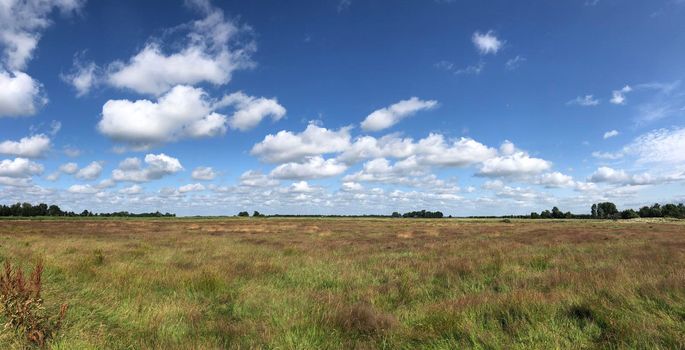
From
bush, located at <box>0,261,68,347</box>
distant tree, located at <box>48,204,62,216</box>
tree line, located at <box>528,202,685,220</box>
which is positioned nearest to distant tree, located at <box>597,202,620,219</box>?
tree line, located at <box>528,202,685,220</box>

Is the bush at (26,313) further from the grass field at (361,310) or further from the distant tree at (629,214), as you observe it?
the distant tree at (629,214)

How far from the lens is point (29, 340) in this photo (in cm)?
522

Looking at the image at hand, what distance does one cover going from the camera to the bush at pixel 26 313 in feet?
17.6

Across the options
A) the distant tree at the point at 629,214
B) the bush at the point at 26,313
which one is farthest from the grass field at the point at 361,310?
the distant tree at the point at 629,214

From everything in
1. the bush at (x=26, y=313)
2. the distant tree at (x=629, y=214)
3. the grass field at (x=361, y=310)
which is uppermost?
the distant tree at (x=629, y=214)

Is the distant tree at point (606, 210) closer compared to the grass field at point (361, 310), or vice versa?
the grass field at point (361, 310)

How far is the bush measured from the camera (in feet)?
17.6

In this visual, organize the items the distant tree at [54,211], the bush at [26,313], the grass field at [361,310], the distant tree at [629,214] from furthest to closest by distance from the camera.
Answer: the distant tree at [54,211] → the distant tree at [629,214] → the grass field at [361,310] → the bush at [26,313]

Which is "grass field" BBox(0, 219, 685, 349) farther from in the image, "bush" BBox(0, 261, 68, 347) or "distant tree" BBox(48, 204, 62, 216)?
"distant tree" BBox(48, 204, 62, 216)

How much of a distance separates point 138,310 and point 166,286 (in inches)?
109

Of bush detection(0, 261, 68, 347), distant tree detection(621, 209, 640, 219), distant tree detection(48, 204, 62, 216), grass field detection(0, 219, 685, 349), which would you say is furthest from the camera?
distant tree detection(48, 204, 62, 216)

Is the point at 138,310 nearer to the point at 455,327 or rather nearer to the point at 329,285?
the point at 329,285

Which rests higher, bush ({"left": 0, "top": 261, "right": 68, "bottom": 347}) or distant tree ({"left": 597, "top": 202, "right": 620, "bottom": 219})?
distant tree ({"left": 597, "top": 202, "right": 620, "bottom": 219})

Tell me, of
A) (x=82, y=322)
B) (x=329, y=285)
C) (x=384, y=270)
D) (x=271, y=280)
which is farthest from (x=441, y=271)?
(x=82, y=322)
